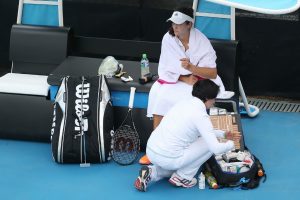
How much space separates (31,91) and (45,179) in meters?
1.03

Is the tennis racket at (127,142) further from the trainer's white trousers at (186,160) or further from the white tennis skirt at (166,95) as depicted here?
the trainer's white trousers at (186,160)

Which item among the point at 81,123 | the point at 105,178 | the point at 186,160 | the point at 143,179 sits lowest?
the point at 105,178

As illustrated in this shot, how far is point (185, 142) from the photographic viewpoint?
4820 millimetres

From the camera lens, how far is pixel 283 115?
261 inches

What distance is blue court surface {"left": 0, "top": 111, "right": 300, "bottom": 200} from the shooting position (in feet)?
16.0

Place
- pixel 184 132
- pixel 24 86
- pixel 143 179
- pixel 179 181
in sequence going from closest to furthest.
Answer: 1. pixel 184 132
2. pixel 143 179
3. pixel 179 181
4. pixel 24 86

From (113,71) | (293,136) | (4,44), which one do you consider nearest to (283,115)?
(293,136)

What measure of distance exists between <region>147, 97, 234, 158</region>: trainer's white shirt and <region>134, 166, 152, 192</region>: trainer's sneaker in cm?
19

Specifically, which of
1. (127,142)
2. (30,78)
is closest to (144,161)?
(127,142)

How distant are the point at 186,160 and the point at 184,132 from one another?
26 cm

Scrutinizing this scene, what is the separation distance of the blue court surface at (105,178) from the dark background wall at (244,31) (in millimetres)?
1099

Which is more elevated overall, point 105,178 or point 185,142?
point 185,142

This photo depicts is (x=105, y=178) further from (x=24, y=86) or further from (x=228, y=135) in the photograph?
(x=24, y=86)

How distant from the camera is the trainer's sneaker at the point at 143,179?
486 cm
